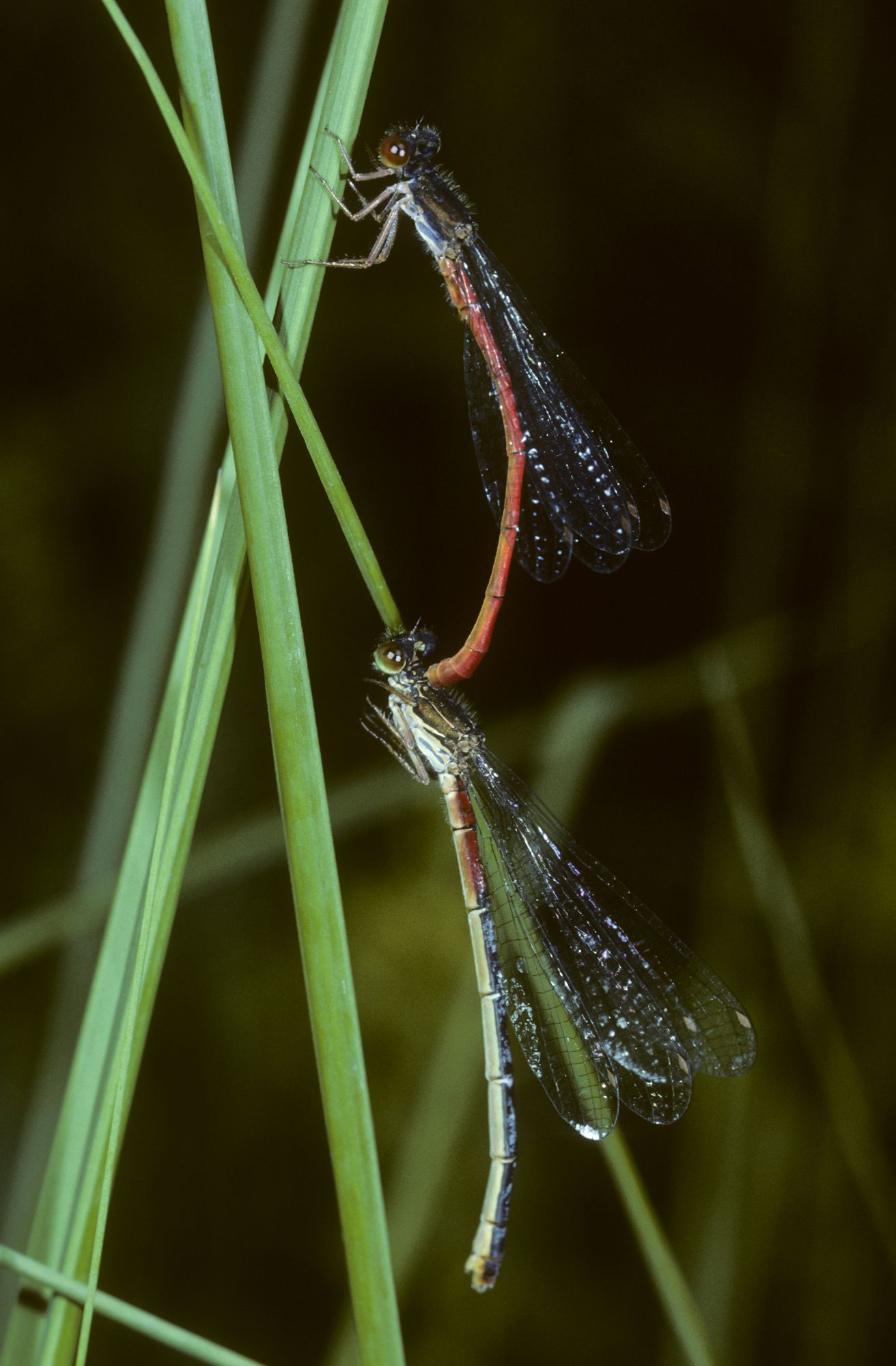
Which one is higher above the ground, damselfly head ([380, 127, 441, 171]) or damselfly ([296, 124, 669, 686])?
damselfly head ([380, 127, 441, 171])

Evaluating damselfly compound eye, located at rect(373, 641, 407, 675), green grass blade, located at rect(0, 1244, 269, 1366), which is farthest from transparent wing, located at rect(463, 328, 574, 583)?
green grass blade, located at rect(0, 1244, 269, 1366)

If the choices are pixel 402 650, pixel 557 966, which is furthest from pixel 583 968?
pixel 402 650

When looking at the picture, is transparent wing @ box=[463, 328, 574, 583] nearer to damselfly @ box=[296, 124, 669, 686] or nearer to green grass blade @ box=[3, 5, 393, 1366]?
damselfly @ box=[296, 124, 669, 686]

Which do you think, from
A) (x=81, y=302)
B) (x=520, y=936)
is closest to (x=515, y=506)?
(x=520, y=936)

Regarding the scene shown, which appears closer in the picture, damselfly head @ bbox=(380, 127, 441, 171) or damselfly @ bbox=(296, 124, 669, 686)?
damselfly head @ bbox=(380, 127, 441, 171)

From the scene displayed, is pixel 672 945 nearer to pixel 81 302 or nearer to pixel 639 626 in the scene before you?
pixel 639 626

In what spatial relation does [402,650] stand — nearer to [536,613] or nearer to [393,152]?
[393,152]

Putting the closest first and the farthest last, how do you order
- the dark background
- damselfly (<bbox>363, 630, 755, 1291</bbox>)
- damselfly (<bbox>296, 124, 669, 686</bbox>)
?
1. damselfly (<bbox>363, 630, 755, 1291</bbox>)
2. damselfly (<bbox>296, 124, 669, 686</bbox>)
3. the dark background
